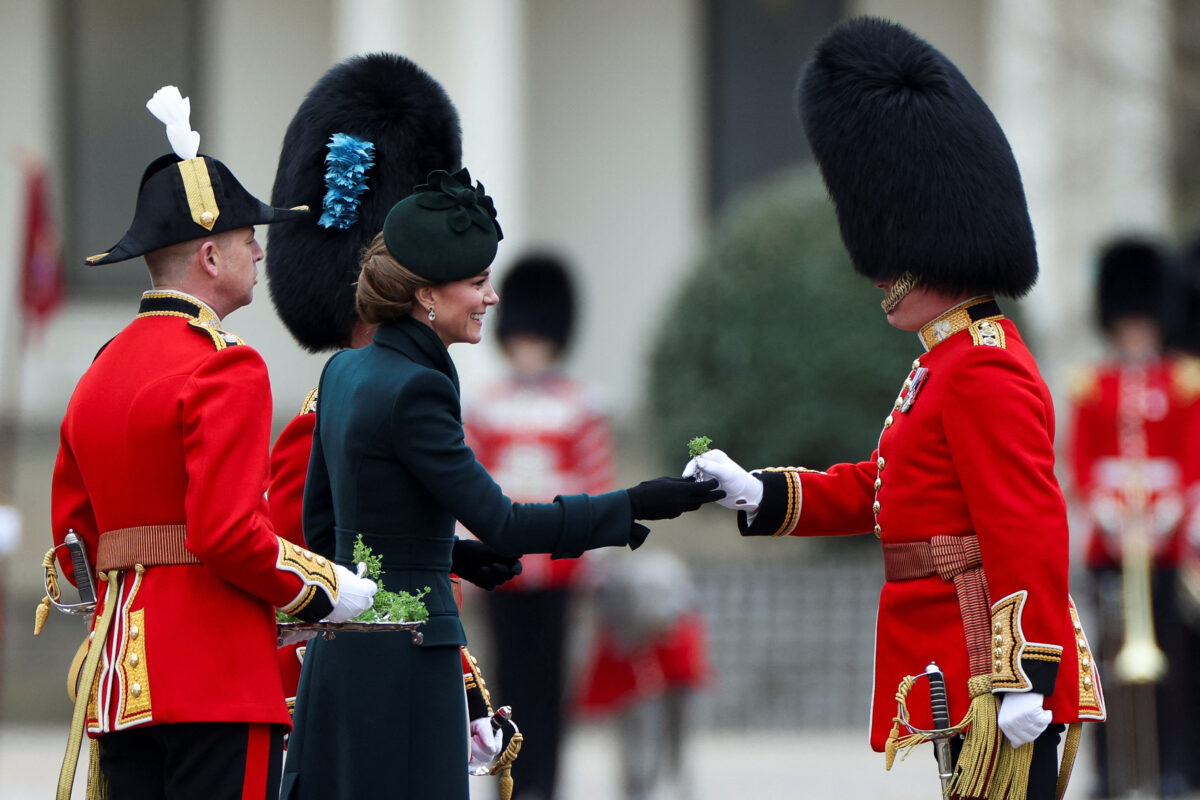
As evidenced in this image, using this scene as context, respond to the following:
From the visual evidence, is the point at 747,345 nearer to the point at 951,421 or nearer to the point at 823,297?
the point at 823,297

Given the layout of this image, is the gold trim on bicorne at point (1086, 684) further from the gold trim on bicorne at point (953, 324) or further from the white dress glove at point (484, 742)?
the white dress glove at point (484, 742)

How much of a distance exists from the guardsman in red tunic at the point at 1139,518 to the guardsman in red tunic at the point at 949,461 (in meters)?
3.49

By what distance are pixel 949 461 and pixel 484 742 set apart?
1.14m

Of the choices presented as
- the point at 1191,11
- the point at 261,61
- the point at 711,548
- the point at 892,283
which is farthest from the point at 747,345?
the point at 892,283

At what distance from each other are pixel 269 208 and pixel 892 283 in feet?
4.46

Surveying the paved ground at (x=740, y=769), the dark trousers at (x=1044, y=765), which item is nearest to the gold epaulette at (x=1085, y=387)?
the paved ground at (x=740, y=769)

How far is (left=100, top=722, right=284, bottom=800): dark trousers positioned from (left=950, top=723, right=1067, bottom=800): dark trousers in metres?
1.40

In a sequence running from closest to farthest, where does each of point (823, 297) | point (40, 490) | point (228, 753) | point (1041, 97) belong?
point (228, 753) < point (823, 297) < point (1041, 97) < point (40, 490)

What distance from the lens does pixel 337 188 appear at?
4699 mm

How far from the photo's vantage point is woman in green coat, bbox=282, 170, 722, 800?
374cm

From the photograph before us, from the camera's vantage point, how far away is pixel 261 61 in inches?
583

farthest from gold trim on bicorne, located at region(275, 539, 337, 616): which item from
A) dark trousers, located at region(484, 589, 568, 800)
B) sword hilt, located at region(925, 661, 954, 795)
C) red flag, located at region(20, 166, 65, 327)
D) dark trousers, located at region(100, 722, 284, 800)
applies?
red flag, located at region(20, 166, 65, 327)

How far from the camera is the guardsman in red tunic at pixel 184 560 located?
3652 millimetres

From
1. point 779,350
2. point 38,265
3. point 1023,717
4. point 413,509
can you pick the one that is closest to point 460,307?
point 413,509
